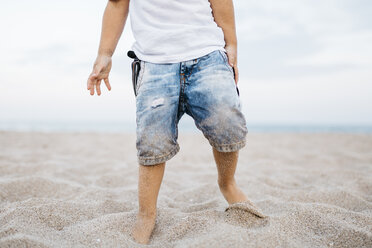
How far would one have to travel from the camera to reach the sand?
1.28 metres

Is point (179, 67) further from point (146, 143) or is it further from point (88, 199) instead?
point (88, 199)

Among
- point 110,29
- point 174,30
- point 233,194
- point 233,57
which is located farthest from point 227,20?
point 233,194

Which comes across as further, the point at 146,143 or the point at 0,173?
the point at 0,173

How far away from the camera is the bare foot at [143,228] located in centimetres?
133

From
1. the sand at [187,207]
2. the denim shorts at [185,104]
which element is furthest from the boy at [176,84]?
the sand at [187,207]

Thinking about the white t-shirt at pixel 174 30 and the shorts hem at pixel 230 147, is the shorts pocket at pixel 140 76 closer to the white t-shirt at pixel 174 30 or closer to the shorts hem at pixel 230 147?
the white t-shirt at pixel 174 30

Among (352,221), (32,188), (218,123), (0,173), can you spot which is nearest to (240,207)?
(218,123)

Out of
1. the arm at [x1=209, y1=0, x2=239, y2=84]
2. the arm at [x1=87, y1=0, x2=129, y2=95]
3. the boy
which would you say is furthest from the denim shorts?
the arm at [x1=87, y1=0, x2=129, y2=95]

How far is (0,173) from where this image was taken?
2.48 meters

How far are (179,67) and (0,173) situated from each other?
6.66 feet

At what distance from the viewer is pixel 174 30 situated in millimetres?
1468

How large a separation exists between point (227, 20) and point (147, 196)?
107 cm

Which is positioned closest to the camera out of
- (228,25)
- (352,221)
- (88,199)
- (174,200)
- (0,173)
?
(352,221)

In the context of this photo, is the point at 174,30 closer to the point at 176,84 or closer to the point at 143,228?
the point at 176,84
